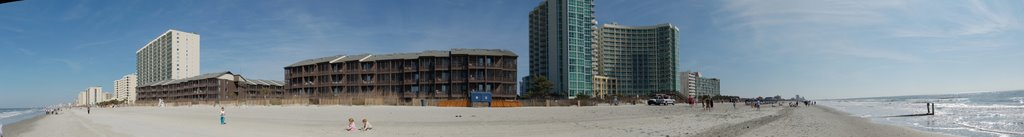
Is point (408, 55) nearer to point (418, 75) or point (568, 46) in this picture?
point (418, 75)

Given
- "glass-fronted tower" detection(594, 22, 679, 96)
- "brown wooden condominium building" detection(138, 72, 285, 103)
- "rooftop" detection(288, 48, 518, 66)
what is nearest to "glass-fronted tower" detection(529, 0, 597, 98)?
"glass-fronted tower" detection(594, 22, 679, 96)

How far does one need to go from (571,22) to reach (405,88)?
213ft

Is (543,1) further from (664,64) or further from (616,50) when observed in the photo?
(664,64)

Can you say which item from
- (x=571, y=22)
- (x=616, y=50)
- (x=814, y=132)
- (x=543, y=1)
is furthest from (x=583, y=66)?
(x=814, y=132)

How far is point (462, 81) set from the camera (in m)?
88.2

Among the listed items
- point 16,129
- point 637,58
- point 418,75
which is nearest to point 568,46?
point 637,58

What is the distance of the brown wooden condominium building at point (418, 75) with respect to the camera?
8812cm

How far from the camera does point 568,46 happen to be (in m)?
146

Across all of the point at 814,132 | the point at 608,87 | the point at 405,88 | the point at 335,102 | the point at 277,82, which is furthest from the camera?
the point at 608,87

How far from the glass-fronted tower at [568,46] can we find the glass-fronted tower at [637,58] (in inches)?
1244

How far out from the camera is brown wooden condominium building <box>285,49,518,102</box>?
88.1 metres

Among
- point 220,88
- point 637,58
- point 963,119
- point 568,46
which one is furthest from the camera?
point 637,58

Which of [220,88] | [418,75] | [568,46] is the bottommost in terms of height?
[220,88]

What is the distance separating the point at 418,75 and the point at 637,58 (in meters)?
117
